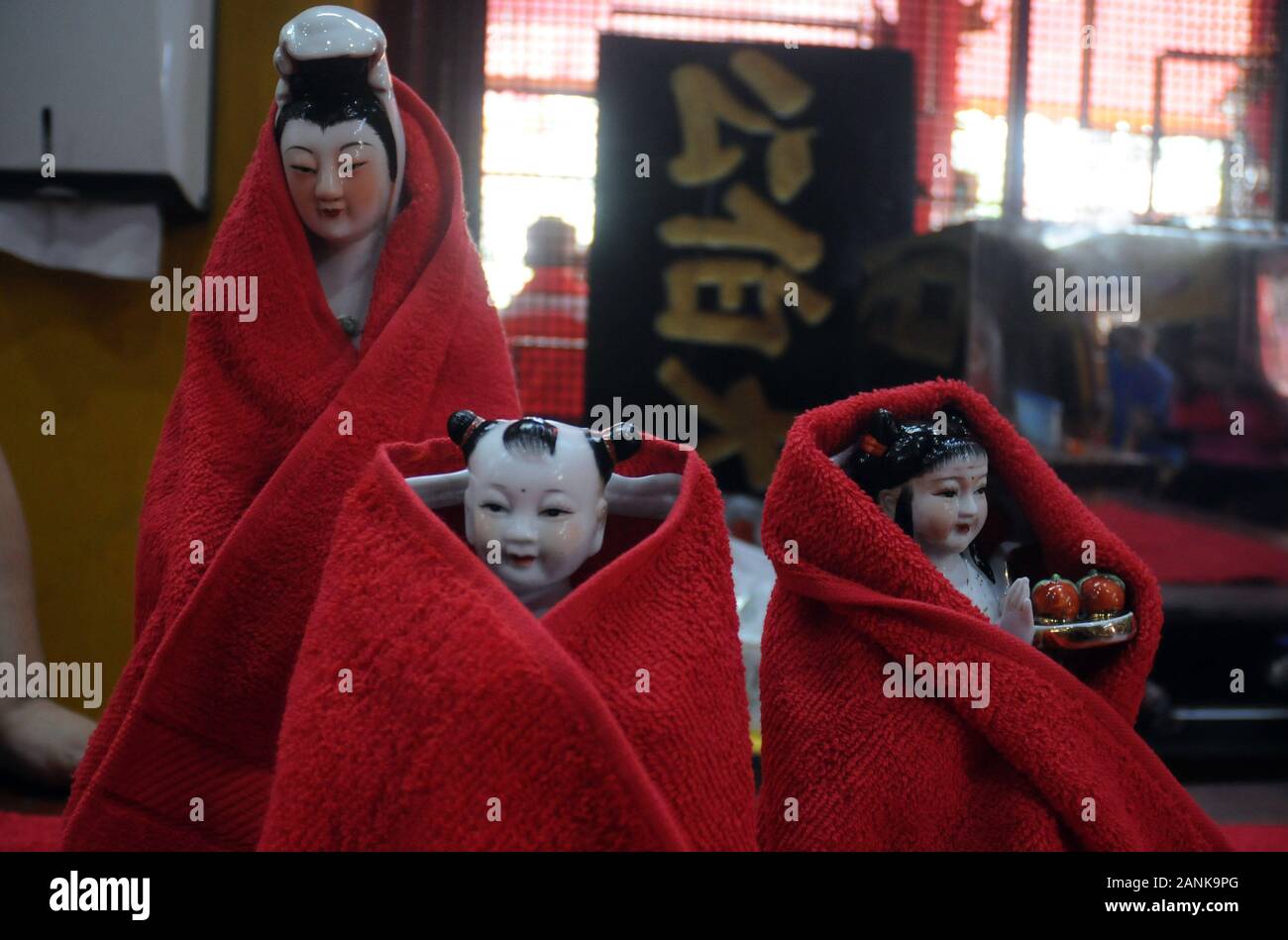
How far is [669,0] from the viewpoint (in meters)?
2.58

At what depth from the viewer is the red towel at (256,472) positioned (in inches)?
39.6

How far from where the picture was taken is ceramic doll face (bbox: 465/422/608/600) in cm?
87

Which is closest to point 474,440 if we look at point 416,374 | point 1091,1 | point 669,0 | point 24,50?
point 416,374

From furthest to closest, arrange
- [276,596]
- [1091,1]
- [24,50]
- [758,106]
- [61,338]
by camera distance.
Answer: [1091,1] → [758,106] → [61,338] → [24,50] → [276,596]

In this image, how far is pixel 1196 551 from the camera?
237 centimetres

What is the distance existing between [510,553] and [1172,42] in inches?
103

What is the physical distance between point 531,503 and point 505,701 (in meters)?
0.17

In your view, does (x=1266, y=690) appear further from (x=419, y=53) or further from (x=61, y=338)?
(x=61, y=338)

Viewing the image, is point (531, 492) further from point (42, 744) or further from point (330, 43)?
point (42, 744)

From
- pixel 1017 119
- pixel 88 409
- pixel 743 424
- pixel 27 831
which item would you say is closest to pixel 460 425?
pixel 27 831

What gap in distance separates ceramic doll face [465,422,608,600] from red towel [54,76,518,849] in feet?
0.65

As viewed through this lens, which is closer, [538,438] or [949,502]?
[538,438]

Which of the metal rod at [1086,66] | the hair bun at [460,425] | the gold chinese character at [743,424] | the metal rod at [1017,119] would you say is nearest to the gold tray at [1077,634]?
the hair bun at [460,425]

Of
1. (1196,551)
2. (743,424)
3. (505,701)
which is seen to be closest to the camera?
(505,701)
